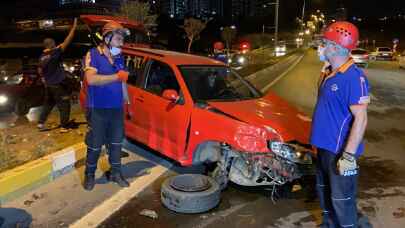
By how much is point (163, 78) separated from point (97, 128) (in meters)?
1.50

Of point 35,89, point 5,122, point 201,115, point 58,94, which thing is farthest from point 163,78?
point 35,89

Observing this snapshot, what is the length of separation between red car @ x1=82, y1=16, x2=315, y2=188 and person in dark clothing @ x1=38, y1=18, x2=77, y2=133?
60.6 inches

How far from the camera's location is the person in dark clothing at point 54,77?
286 inches

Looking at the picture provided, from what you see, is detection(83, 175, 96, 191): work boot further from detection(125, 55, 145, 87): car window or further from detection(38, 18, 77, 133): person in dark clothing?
detection(38, 18, 77, 133): person in dark clothing

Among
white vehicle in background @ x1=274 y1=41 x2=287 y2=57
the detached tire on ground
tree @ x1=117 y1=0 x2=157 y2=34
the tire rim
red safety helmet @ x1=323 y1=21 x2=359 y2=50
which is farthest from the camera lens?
white vehicle in background @ x1=274 y1=41 x2=287 y2=57

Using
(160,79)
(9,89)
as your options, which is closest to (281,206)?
(160,79)

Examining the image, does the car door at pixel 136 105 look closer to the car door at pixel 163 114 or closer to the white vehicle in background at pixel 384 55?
the car door at pixel 163 114

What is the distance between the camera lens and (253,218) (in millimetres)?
4508

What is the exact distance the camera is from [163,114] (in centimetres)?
567

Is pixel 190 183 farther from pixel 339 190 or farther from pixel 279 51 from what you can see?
pixel 279 51

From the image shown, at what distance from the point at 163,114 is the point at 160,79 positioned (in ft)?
2.26

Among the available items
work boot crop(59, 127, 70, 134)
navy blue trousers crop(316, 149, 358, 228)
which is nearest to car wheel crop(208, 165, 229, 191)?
navy blue trousers crop(316, 149, 358, 228)

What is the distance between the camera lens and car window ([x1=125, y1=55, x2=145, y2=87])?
639 centimetres

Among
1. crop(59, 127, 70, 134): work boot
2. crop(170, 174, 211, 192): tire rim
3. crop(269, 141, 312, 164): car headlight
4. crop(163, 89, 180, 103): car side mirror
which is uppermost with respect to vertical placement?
crop(163, 89, 180, 103): car side mirror
